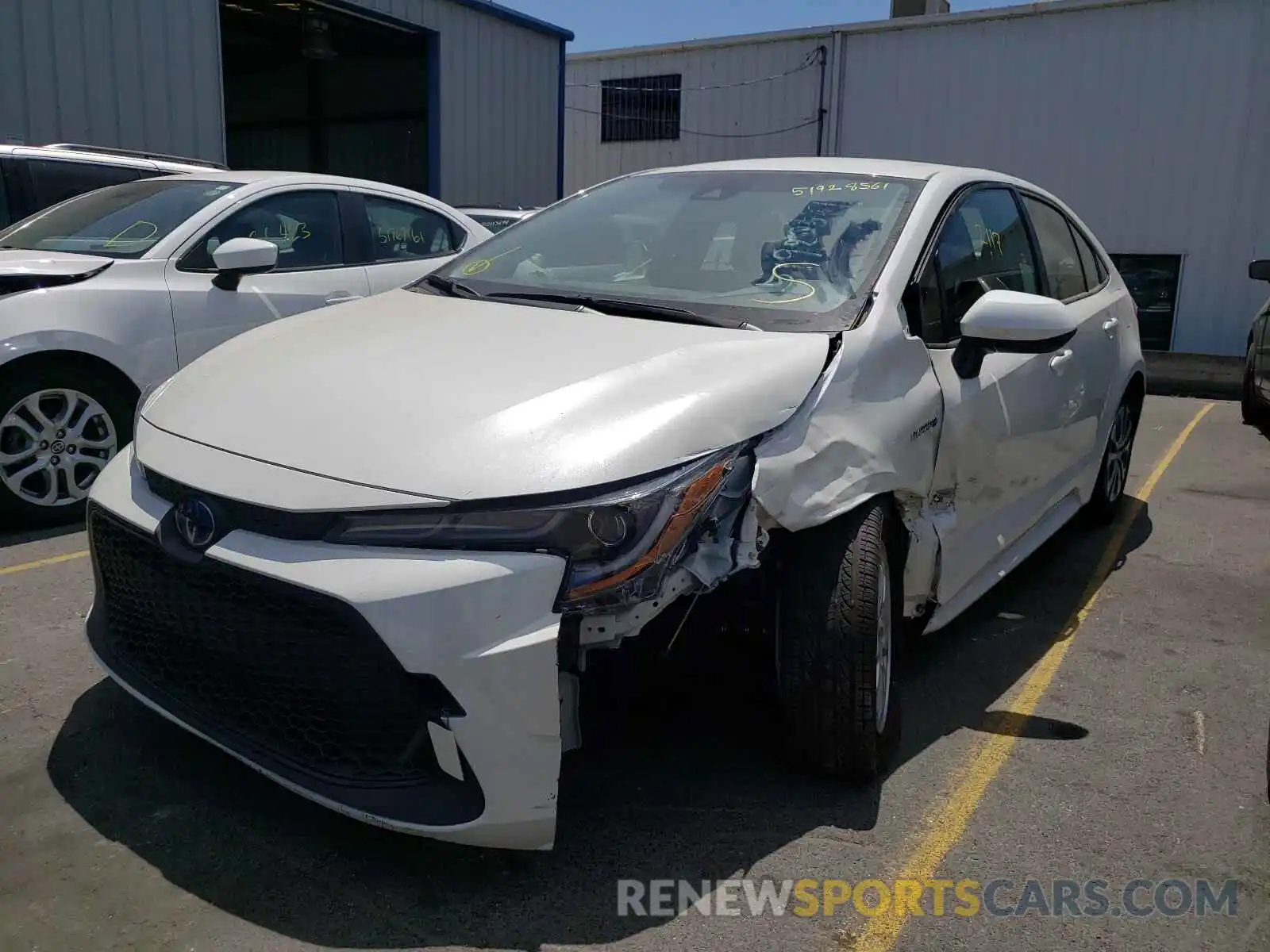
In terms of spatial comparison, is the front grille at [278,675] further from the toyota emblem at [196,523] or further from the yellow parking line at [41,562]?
the yellow parking line at [41,562]

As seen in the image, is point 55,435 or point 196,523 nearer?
point 196,523

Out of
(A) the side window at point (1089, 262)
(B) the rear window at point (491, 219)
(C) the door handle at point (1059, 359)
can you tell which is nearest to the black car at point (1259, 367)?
(A) the side window at point (1089, 262)

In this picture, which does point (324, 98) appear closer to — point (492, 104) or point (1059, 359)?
point (492, 104)

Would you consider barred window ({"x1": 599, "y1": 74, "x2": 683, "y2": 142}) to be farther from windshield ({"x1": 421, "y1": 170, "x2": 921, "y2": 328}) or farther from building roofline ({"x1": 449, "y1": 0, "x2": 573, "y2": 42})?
windshield ({"x1": 421, "y1": 170, "x2": 921, "y2": 328})

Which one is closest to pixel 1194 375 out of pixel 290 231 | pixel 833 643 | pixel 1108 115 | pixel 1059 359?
pixel 1108 115

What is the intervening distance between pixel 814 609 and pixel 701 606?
270 millimetres

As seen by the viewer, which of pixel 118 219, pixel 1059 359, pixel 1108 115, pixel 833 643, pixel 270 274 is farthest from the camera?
pixel 1108 115

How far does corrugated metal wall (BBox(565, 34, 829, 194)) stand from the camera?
16859 millimetres

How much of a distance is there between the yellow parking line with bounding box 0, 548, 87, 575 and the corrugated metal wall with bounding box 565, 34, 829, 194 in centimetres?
1403

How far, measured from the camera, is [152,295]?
5.03 m

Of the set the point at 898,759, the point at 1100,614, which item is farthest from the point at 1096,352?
the point at 898,759

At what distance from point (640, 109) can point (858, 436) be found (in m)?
17.0

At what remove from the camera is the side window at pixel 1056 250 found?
4371 millimetres

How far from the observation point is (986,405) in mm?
3365
